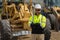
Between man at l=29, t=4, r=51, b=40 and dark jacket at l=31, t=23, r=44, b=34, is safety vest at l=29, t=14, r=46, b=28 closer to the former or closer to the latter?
man at l=29, t=4, r=51, b=40

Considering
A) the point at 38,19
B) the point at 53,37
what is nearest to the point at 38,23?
the point at 38,19

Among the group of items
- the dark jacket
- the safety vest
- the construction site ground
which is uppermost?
the safety vest

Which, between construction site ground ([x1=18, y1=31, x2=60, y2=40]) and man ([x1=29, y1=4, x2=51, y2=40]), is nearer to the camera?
man ([x1=29, y1=4, x2=51, y2=40])

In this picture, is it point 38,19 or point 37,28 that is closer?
point 38,19

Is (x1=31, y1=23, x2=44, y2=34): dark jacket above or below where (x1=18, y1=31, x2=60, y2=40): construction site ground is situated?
above

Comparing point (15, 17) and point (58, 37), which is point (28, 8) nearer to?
point (15, 17)

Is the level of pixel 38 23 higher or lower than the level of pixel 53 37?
higher

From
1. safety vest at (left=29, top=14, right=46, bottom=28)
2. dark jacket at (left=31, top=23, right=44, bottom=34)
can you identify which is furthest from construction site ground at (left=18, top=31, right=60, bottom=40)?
safety vest at (left=29, top=14, right=46, bottom=28)

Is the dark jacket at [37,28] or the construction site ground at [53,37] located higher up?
the dark jacket at [37,28]

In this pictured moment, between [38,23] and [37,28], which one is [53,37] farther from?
[38,23]

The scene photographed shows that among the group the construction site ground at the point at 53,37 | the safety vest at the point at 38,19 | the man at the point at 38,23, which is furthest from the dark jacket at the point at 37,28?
the construction site ground at the point at 53,37

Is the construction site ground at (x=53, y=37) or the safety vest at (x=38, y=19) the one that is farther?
the construction site ground at (x=53, y=37)

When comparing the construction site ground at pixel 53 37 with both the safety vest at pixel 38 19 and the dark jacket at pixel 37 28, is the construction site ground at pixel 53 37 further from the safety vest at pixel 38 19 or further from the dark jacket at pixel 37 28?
the safety vest at pixel 38 19

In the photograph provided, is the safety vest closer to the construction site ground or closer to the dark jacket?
the dark jacket
